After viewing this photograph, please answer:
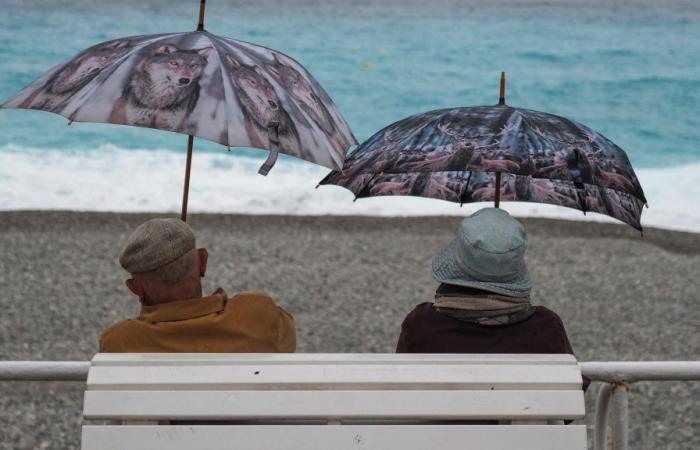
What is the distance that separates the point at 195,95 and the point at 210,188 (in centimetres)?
1651

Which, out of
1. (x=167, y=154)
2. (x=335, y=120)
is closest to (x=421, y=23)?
(x=167, y=154)

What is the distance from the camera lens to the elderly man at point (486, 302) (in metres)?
2.38

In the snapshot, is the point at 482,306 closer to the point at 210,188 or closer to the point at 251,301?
the point at 251,301

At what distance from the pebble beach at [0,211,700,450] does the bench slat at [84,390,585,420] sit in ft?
11.2

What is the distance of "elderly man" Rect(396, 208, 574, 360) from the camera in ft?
7.82

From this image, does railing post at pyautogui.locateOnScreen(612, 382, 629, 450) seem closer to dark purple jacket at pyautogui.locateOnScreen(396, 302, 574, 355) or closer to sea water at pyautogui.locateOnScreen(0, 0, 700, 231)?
dark purple jacket at pyautogui.locateOnScreen(396, 302, 574, 355)

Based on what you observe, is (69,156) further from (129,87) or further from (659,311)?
(129,87)

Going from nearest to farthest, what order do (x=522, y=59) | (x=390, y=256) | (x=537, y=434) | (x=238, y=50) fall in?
(x=537, y=434) < (x=238, y=50) < (x=390, y=256) < (x=522, y=59)

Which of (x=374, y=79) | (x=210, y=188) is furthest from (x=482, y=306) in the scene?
(x=374, y=79)

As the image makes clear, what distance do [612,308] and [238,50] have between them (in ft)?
19.0

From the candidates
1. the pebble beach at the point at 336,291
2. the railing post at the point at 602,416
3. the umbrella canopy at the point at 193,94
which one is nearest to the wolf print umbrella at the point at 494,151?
the umbrella canopy at the point at 193,94

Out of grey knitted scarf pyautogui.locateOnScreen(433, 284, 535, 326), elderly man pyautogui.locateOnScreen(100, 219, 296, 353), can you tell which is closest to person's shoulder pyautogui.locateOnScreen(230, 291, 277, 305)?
elderly man pyautogui.locateOnScreen(100, 219, 296, 353)

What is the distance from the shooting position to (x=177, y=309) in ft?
7.54

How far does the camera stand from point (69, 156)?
2164 cm
